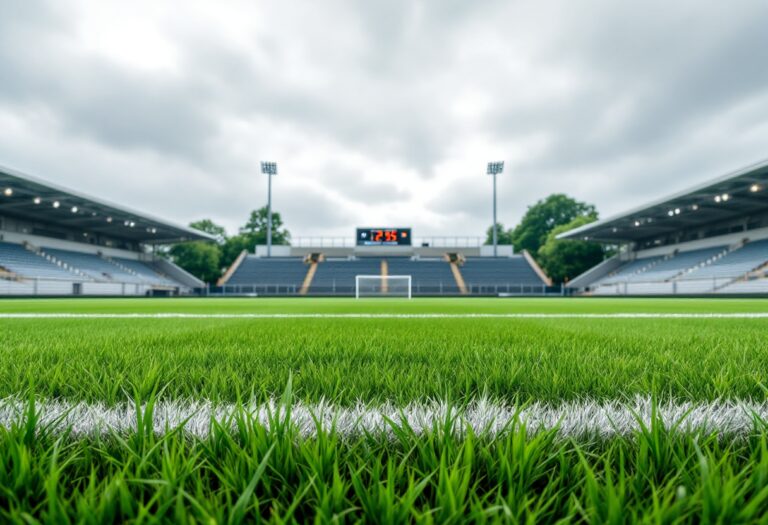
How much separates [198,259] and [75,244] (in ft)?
47.5

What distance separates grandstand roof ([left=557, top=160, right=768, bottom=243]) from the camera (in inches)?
774

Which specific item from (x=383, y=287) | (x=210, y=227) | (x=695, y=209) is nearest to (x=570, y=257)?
(x=695, y=209)

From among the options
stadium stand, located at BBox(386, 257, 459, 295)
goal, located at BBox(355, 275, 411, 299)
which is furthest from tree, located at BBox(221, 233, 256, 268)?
goal, located at BBox(355, 275, 411, 299)

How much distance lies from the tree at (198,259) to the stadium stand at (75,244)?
6.39 m

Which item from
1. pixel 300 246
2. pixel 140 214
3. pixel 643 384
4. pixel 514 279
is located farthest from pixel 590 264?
pixel 643 384

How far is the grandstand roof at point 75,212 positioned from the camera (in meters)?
20.4

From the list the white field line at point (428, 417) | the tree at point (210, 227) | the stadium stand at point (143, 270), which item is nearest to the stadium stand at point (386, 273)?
the stadium stand at point (143, 270)

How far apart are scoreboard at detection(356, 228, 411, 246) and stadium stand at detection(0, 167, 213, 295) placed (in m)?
14.5

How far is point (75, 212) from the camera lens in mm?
26188

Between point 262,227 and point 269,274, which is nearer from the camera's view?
point 269,274

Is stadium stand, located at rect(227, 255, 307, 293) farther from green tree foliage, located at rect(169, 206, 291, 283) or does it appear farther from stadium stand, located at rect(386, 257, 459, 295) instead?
stadium stand, located at rect(386, 257, 459, 295)

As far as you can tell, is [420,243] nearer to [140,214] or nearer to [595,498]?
[140,214]

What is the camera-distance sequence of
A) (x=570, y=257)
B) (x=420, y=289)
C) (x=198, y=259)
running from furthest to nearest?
(x=198, y=259) → (x=570, y=257) → (x=420, y=289)

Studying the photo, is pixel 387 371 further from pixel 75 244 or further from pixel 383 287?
pixel 75 244
